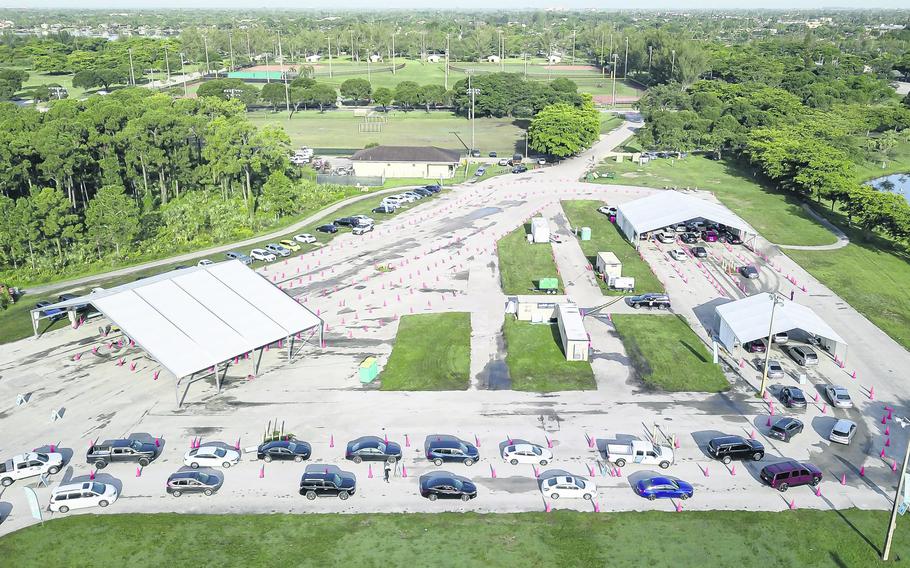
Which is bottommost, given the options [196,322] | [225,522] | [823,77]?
[225,522]

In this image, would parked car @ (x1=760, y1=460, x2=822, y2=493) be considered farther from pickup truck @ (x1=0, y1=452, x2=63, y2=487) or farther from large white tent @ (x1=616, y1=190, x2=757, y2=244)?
large white tent @ (x1=616, y1=190, x2=757, y2=244)

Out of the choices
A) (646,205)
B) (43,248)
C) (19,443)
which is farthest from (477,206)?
(19,443)

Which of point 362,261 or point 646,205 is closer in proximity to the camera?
point 362,261

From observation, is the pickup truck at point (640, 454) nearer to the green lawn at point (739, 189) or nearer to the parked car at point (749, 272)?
the parked car at point (749, 272)

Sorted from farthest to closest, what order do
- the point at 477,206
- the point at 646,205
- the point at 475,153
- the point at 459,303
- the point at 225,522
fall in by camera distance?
the point at 475,153 → the point at 477,206 → the point at 646,205 → the point at 459,303 → the point at 225,522

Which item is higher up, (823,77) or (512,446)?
(823,77)

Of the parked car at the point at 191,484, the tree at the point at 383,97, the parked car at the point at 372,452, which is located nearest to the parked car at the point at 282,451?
the parked car at the point at 372,452

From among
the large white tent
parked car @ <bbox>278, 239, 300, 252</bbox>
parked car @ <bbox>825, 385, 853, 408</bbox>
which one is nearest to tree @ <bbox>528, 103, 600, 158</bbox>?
the large white tent

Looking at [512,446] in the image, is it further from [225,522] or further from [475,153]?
[475,153]
